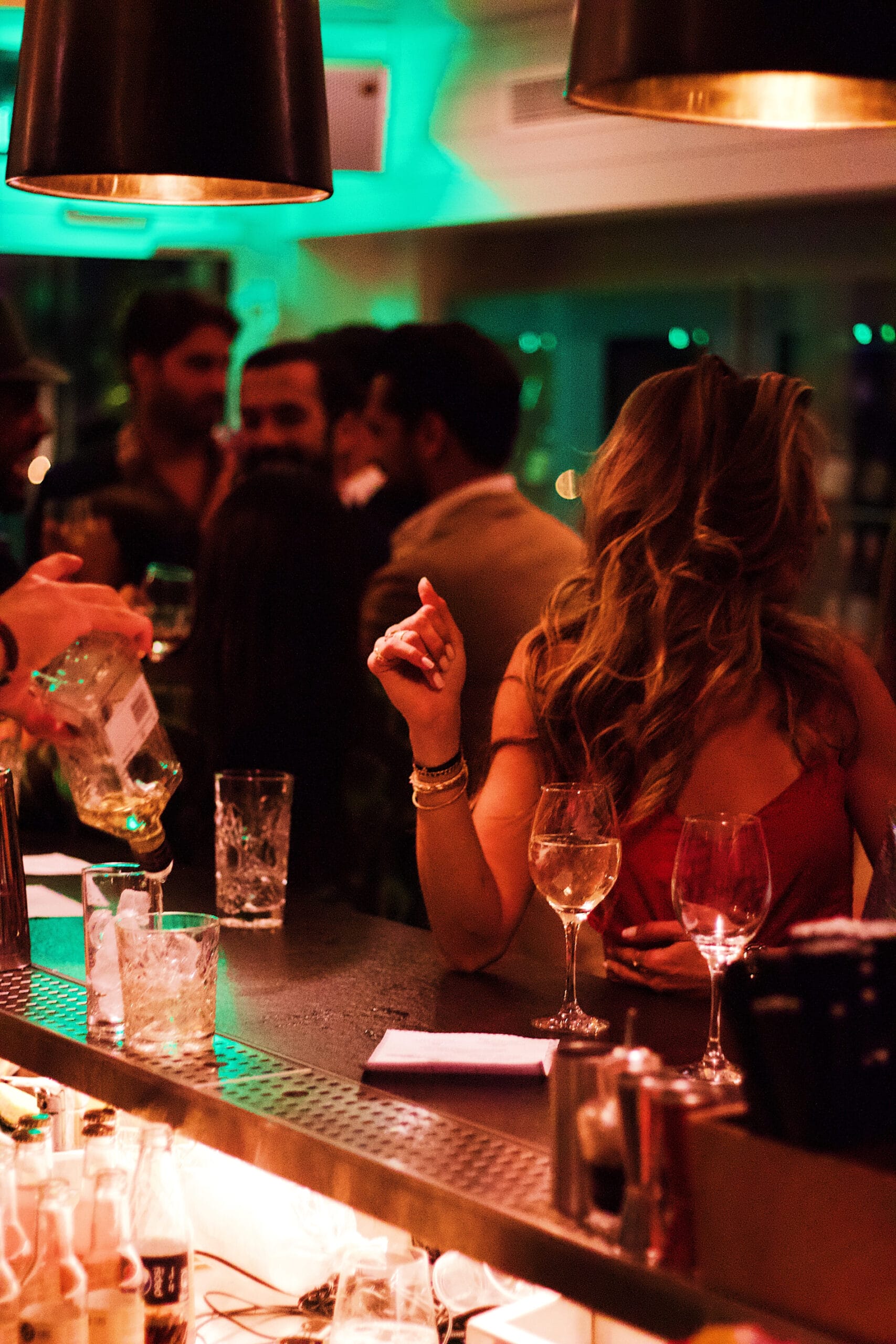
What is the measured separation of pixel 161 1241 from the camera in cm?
139

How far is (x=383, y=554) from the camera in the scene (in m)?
4.30

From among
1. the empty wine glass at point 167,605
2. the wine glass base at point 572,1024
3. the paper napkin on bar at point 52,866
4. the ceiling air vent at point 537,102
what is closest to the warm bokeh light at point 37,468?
the empty wine glass at point 167,605

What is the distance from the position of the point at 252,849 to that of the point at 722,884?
31.8 inches

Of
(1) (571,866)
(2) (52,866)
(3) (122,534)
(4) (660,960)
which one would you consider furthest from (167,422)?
(1) (571,866)

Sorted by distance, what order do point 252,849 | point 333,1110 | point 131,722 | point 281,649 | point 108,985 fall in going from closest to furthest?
point 333,1110 → point 108,985 → point 131,722 → point 252,849 → point 281,649

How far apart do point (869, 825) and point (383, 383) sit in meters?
2.16

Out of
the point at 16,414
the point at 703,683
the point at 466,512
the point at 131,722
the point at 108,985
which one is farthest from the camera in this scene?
the point at 16,414

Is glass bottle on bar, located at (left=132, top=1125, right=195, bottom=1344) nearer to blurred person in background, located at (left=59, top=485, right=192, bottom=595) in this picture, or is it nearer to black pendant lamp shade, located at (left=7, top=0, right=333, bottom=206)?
black pendant lamp shade, located at (left=7, top=0, right=333, bottom=206)

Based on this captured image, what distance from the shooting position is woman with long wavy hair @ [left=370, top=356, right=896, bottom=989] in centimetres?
209

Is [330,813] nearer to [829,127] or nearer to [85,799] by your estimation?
[85,799]

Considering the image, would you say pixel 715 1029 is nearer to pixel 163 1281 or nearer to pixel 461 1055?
pixel 461 1055

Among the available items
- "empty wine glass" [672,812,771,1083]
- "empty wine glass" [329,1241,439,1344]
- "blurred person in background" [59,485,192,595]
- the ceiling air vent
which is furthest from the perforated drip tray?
the ceiling air vent

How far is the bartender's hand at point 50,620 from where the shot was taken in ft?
6.29

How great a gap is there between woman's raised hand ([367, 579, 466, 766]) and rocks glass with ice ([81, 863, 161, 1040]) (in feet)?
1.25
